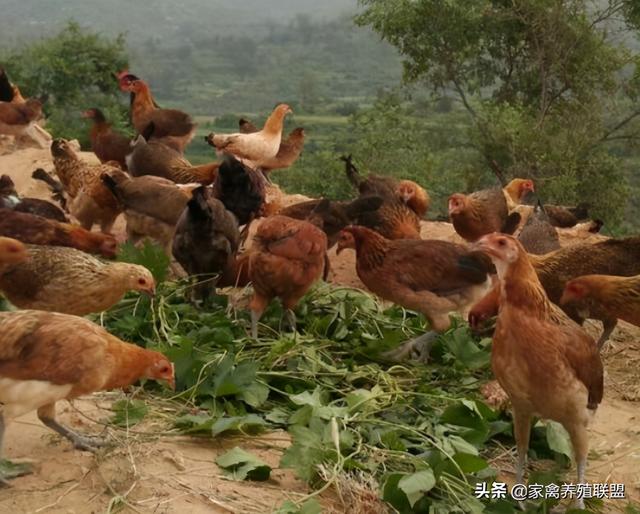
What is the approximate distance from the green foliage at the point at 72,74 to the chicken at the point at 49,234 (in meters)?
10.8

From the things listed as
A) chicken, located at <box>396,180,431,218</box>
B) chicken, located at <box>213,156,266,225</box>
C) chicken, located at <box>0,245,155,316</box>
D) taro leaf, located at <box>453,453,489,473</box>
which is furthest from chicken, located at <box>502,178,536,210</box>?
taro leaf, located at <box>453,453,489,473</box>

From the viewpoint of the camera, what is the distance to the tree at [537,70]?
16438mm

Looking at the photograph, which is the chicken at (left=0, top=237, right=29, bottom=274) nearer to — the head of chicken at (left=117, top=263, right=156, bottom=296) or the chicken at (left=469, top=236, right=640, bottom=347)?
the head of chicken at (left=117, top=263, right=156, bottom=296)

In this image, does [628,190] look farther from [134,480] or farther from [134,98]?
[134,480]

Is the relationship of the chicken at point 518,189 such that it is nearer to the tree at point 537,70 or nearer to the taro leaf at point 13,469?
the tree at point 537,70

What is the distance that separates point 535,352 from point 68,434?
7.78 ft

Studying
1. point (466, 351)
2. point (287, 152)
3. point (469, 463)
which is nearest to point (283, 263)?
point (466, 351)

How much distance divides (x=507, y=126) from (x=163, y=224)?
1045 centimetres

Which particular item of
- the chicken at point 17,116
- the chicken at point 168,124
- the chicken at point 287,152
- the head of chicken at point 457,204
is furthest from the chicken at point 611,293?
the chicken at point 17,116

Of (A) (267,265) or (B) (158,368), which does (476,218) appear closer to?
(A) (267,265)

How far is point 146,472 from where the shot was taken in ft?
12.9

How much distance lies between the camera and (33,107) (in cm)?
1212

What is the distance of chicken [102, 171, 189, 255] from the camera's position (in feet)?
25.0

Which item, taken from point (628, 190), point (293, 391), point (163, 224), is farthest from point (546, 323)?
point (628, 190)
